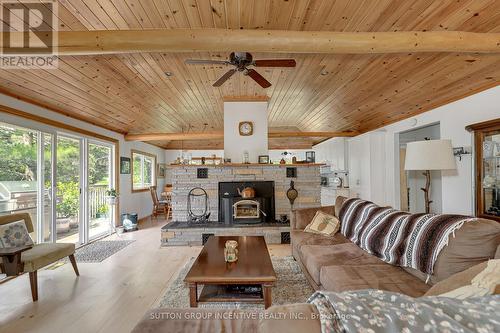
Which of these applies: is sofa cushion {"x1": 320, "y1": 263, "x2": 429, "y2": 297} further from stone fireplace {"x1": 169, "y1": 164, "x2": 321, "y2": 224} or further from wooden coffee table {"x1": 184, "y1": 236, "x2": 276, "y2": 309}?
stone fireplace {"x1": 169, "y1": 164, "x2": 321, "y2": 224}

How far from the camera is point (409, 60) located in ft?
9.70

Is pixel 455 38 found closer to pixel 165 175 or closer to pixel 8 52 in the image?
pixel 8 52

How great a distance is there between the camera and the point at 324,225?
3355 mm

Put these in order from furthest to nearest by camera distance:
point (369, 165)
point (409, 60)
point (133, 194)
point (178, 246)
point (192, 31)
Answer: point (133, 194), point (369, 165), point (178, 246), point (409, 60), point (192, 31)

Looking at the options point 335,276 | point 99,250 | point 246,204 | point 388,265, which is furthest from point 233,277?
point 99,250

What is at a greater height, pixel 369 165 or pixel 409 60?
pixel 409 60

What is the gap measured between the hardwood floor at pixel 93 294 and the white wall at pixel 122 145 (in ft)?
6.58

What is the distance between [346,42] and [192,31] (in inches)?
51.8

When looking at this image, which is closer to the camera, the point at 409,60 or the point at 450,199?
the point at 409,60

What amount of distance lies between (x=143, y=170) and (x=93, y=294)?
535 centimetres

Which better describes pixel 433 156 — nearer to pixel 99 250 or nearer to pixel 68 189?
pixel 99 250

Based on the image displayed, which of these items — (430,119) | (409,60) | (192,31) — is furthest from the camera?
(430,119)

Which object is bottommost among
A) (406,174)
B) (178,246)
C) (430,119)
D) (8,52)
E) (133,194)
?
(178,246)

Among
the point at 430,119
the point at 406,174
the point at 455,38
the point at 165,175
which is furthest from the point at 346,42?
the point at 165,175
